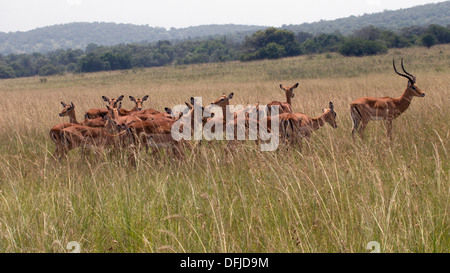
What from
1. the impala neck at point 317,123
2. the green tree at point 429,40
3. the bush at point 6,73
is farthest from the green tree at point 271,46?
the impala neck at point 317,123

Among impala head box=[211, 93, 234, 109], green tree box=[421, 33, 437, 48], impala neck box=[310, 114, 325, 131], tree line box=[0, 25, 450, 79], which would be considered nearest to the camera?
impala neck box=[310, 114, 325, 131]

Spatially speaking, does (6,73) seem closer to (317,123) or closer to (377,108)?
(317,123)

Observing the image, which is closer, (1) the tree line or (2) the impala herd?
(2) the impala herd

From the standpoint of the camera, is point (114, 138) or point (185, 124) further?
point (185, 124)

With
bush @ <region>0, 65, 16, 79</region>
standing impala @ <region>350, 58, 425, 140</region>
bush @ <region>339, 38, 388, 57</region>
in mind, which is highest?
bush @ <region>339, 38, 388, 57</region>

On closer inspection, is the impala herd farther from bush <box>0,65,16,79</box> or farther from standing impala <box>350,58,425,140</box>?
bush <box>0,65,16,79</box>

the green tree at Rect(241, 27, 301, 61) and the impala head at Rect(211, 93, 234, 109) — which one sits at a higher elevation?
the green tree at Rect(241, 27, 301, 61)

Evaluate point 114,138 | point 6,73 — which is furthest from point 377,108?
point 6,73

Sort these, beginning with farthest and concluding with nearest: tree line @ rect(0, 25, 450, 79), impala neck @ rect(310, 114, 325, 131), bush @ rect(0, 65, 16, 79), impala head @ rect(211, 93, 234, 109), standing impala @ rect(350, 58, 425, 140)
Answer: bush @ rect(0, 65, 16, 79)
tree line @ rect(0, 25, 450, 79)
standing impala @ rect(350, 58, 425, 140)
impala head @ rect(211, 93, 234, 109)
impala neck @ rect(310, 114, 325, 131)

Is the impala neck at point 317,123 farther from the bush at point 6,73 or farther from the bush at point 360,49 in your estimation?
the bush at point 6,73

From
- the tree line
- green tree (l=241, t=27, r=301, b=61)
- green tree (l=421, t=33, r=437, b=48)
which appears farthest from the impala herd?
green tree (l=421, t=33, r=437, b=48)

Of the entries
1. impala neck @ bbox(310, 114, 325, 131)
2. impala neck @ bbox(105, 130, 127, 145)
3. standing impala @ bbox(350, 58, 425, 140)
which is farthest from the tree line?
impala neck @ bbox(105, 130, 127, 145)
